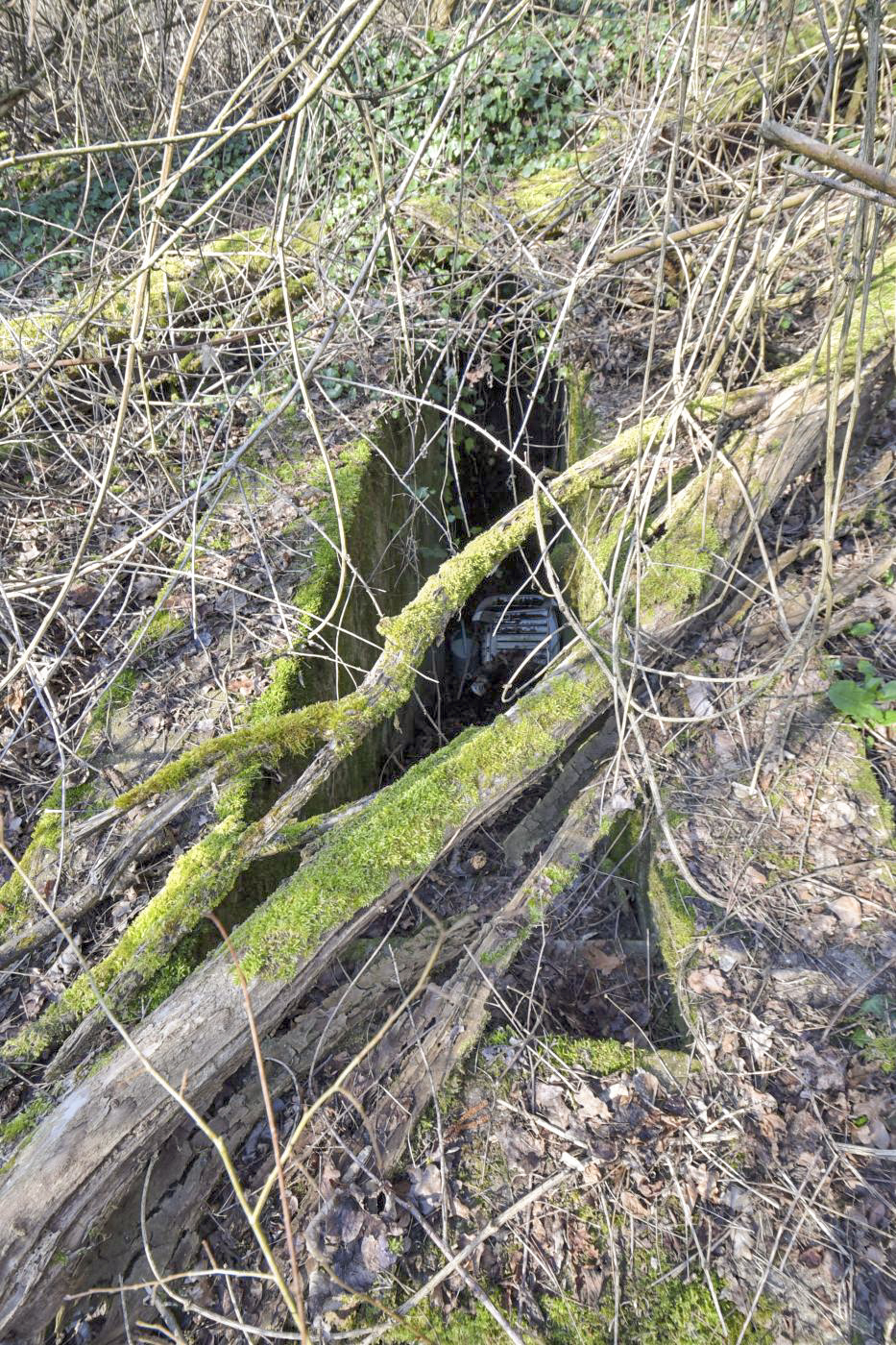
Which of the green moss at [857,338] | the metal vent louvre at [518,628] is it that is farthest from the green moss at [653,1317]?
the metal vent louvre at [518,628]

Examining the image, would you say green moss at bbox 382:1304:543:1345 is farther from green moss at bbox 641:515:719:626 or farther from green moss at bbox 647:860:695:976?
green moss at bbox 641:515:719:626

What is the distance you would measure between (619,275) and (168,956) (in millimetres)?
4390

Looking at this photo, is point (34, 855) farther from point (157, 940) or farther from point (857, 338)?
point (857, 338)

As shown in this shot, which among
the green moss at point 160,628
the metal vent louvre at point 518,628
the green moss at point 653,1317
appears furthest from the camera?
the metal vent louvre at point 518,628

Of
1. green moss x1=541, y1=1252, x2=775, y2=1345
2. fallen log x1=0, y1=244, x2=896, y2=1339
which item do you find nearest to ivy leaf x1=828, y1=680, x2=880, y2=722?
fallen log x1=0, y1=244, x2=896, y2=1339

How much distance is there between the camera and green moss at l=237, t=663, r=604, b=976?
7.18 feet

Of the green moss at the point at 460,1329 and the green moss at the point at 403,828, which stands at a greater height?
the green moss at the point at 403,828

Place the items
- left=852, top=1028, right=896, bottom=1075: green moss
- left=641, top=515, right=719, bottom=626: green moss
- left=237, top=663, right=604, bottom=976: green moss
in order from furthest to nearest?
left=641, top=515, right=719, bottom=626: green moss → left=237, top=663, right=604, bottom=976: green moss → left=852, top=1028, right=896, bottom=1075: green moss

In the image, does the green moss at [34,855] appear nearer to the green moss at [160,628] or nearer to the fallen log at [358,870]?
the fallen log at [358,870]

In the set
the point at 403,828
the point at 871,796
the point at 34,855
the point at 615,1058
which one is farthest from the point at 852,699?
the point at 34,855

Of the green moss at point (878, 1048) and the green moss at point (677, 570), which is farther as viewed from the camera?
the green moss at point (677, 570)

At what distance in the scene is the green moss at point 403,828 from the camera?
219 cm

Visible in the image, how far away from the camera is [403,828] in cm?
243

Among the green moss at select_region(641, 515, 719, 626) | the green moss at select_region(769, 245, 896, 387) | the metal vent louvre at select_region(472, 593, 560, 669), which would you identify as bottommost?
the metal vent louvre at select_region(472, 593, 560, 669)
